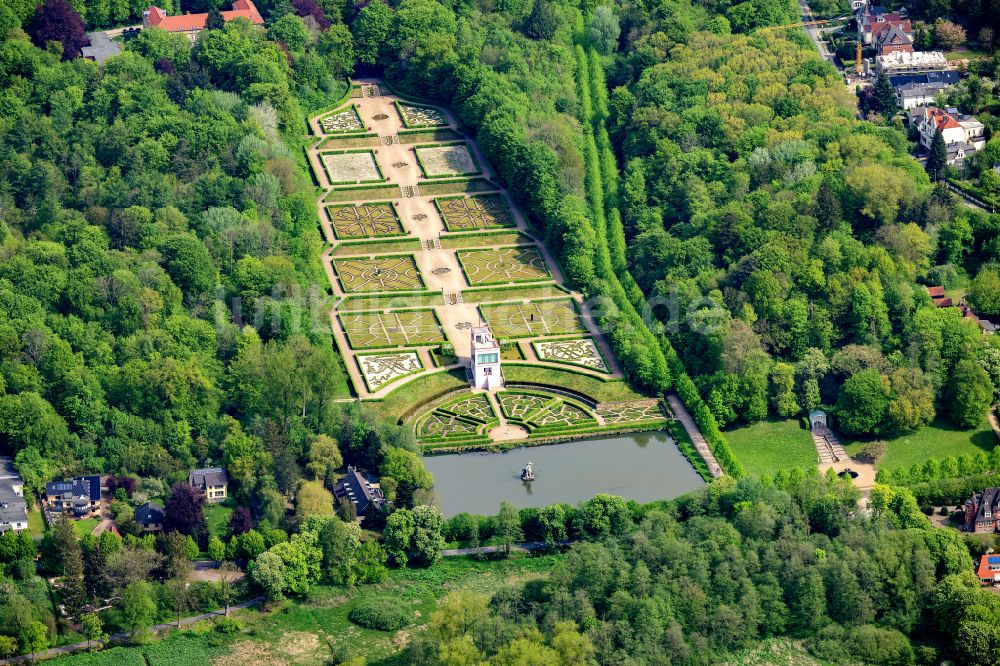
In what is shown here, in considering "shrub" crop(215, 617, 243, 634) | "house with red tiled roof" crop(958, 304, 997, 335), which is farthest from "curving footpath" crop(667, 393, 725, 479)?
"shrub" crop(215, 617, 243, 634)

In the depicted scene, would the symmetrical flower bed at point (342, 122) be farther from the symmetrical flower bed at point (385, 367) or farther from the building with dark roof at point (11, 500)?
the building with dark roof at point (11, 500)

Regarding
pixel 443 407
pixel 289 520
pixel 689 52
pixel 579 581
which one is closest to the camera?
pixel 579 581

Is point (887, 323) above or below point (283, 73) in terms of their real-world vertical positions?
below

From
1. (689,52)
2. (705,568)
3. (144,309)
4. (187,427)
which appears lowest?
(705,568)

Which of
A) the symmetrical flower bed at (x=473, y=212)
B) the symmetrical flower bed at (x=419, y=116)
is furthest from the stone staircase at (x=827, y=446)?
the symmetrical flower bed at (x=419, y=116)

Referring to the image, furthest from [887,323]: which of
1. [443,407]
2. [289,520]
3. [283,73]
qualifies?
[283,73]

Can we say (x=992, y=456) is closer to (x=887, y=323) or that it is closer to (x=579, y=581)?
(x=887, y=323)

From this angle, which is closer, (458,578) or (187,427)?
(458,578)

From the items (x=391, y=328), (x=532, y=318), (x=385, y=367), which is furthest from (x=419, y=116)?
(x=385, y=367)
